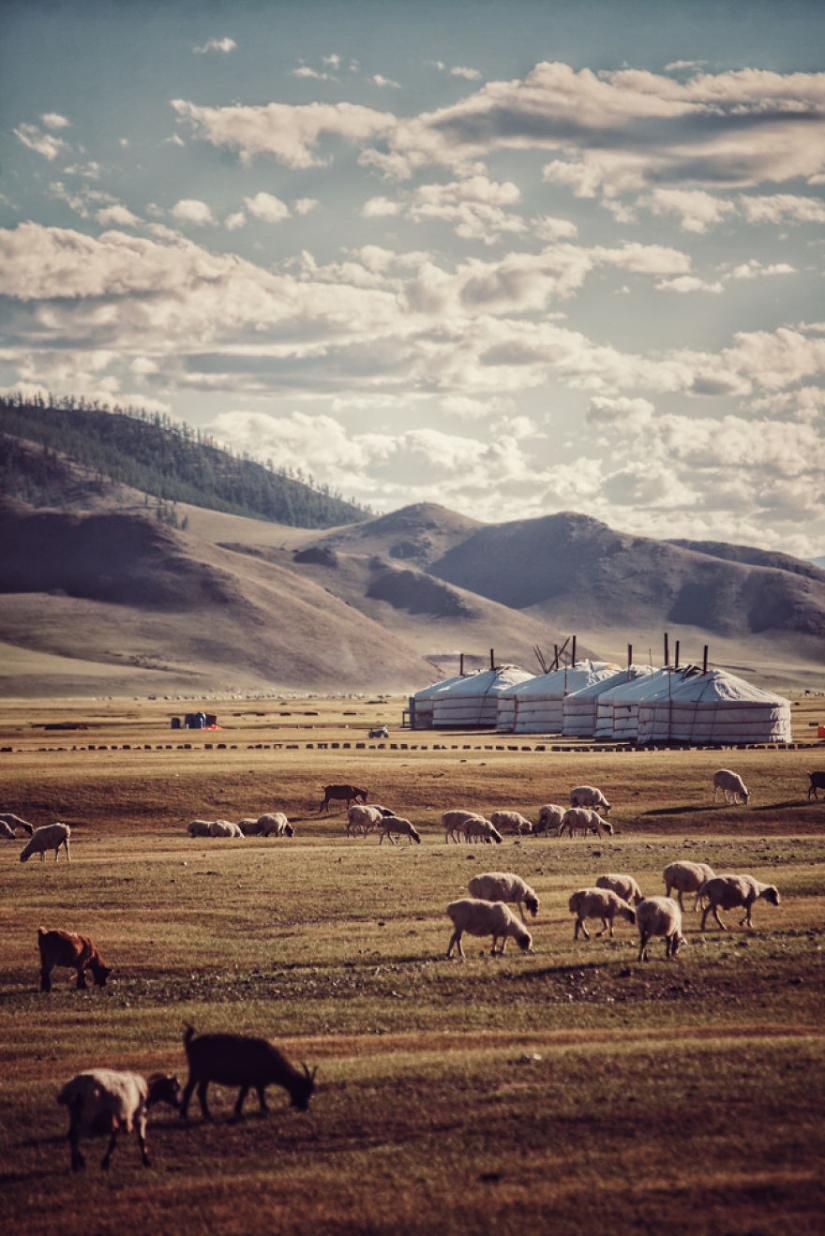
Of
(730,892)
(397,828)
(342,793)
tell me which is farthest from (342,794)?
(730,892)

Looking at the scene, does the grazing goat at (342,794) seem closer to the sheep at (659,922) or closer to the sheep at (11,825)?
the sheep at (11,825)

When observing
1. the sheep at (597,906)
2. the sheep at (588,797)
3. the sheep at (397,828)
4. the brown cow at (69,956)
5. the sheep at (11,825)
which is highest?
the sheep at (597,906)

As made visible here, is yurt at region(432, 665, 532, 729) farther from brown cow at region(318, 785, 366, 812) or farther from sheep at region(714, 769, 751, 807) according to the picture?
sheep at region(714, 769, 751, 807)

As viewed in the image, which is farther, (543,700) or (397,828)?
(543,700)

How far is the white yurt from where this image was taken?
2687 inches

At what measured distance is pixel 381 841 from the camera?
121 ft

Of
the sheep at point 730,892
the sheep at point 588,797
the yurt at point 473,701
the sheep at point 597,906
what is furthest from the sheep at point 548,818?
the yurt at point 473,701

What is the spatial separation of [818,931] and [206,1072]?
37.7 feet

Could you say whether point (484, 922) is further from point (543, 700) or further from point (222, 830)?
point (543, 700)

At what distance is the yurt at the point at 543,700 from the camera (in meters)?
89.1

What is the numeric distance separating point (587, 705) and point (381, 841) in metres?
47.3

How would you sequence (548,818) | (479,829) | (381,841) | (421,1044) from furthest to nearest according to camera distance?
(548,818)
(381,841)
(479,829)
(421,1044)

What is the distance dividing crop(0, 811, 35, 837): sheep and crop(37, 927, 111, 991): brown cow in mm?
21687

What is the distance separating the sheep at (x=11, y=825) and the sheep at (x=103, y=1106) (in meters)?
29.0
